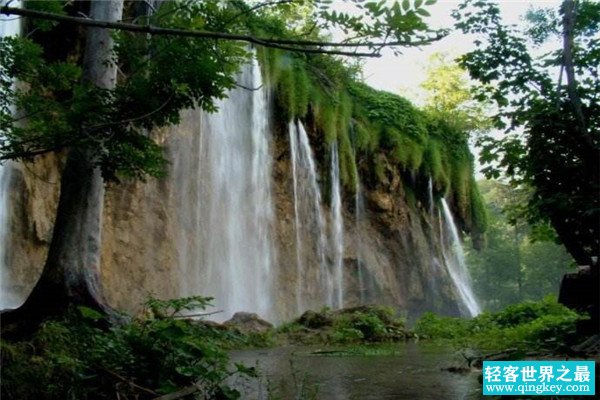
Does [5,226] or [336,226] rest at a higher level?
[336,226]

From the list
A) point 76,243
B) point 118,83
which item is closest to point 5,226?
point 76,243

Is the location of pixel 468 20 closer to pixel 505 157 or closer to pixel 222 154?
pixel 505 157

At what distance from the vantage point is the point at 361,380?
4180 mm

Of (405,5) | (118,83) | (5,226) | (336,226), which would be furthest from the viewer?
(336,226)

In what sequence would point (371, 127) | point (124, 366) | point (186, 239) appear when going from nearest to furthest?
point (124, 366), point (186, 239), point (371, 127)

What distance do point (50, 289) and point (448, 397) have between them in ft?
11.4

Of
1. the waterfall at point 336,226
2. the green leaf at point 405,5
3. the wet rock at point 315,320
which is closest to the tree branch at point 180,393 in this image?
the green leaf at point 405,5

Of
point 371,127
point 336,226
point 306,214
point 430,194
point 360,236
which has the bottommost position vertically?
point 360,236

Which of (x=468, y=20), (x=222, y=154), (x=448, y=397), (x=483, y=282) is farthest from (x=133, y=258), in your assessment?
(x=483, y=282)

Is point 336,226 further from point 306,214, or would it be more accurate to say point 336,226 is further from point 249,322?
point 249,322

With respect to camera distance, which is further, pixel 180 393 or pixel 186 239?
pixel 186 239

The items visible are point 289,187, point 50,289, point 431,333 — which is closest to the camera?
point 50,289

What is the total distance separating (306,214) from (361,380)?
45.8 feet

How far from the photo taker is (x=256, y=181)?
16.6 metres
